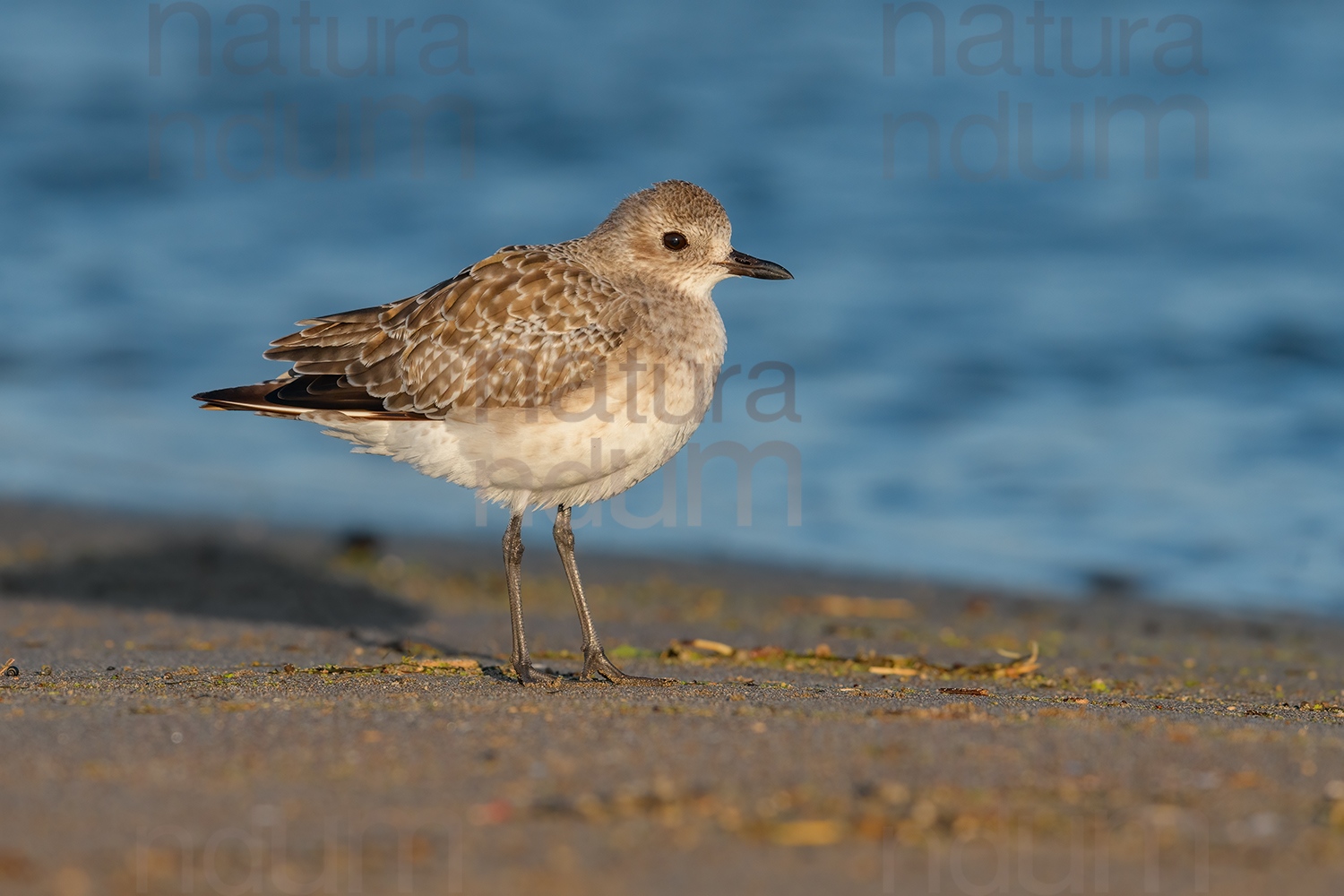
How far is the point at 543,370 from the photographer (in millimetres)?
7441

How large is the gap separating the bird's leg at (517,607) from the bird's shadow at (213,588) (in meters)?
1.77

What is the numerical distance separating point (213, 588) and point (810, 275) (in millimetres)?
11698

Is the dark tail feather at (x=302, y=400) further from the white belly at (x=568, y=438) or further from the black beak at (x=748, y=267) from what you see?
the black beak at (x=748, y=267)

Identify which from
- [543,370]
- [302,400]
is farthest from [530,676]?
[302,400]

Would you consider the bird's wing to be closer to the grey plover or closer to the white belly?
the grey plover

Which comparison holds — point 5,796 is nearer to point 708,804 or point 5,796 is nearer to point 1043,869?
point 708,804

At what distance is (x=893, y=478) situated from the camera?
14344mm

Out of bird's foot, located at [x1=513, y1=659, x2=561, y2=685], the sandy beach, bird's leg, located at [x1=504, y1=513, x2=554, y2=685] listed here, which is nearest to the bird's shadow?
the sandy beach

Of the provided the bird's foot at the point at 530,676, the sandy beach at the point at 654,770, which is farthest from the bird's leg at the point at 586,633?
the sandy beach at the point at 654,770

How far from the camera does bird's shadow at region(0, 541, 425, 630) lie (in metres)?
9.59

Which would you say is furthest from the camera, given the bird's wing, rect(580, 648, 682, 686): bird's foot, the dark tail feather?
the dark tail feather

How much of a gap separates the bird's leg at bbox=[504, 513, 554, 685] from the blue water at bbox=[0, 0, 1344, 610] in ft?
15.6

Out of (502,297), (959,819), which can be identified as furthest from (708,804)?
(502,297)

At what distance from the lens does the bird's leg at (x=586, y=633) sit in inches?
283
